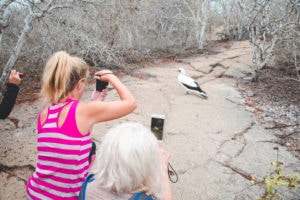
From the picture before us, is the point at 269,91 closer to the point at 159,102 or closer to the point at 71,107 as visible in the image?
the point at 159,102

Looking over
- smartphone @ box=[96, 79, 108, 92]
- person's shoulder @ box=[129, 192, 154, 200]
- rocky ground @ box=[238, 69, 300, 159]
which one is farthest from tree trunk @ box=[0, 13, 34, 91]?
rocky ground @ box=[238, 69, 300, 159]

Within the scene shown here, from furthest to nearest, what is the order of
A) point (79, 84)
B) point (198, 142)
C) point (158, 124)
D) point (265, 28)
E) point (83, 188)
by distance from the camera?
point (265, 28) → point (198, 142) → point (158, 124) → point (79, 84) → point (83, 188)

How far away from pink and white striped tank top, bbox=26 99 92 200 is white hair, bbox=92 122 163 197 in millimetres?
309

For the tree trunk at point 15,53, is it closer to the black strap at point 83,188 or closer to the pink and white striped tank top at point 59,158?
the pink and white striped tank top at point 59,158

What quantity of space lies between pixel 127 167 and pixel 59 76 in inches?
27.6

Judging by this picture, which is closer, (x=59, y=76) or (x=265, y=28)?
(x=59, y=76)

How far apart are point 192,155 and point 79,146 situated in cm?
209

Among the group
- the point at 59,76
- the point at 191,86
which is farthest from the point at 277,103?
the point at 59,76

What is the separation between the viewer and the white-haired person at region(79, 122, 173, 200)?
1211 mm

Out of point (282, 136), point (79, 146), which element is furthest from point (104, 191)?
point (282, 136)

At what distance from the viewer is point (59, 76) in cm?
158

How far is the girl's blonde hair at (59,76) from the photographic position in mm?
1578

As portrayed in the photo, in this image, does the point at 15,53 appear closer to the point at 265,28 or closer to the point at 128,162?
the point at 128,162

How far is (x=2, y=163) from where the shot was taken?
9.56 feet
